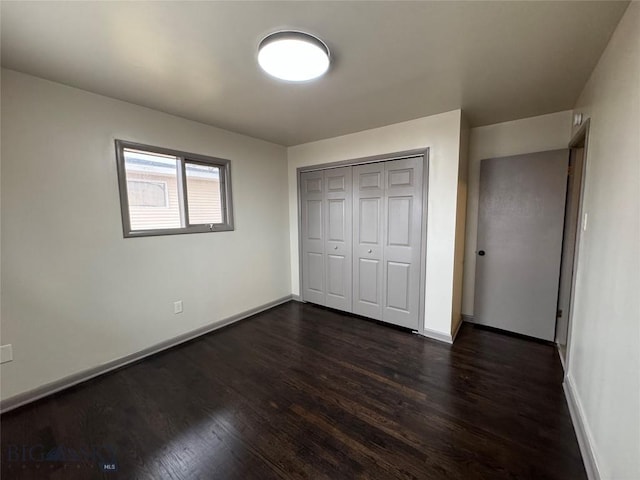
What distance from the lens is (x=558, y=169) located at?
2.56 meters

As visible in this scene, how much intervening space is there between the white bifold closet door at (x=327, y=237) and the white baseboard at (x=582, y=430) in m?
2.18

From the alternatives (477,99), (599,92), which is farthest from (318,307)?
(599,92)

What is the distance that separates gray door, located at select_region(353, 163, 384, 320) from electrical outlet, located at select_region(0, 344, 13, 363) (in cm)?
311

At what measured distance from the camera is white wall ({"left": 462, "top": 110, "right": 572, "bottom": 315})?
8.60 feet

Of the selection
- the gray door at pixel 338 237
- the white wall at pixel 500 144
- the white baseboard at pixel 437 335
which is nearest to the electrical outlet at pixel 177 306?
the gray door at pixel 338 237

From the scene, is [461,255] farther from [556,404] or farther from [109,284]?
[109,284]

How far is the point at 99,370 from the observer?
2230mm

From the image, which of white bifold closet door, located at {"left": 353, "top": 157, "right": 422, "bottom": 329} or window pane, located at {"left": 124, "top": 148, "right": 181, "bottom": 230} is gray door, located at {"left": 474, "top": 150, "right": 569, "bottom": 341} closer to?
white bifold closet door, located at {"left": 353, "top": 157, "right": 422, "bottom": 329}

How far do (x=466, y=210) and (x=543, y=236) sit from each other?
2.52 feet

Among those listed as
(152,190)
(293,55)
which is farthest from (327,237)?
(293,55)

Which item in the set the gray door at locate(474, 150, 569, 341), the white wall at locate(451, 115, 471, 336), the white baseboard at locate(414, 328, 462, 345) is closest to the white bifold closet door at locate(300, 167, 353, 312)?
the white baseboard at locate(414, 328, 462, 345)

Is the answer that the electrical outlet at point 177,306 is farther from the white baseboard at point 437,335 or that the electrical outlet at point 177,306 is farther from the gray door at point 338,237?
the white baseboard at point 437,335

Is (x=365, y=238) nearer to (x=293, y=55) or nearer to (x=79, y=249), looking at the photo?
(x=293, y=55)

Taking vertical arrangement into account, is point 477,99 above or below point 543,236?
above
